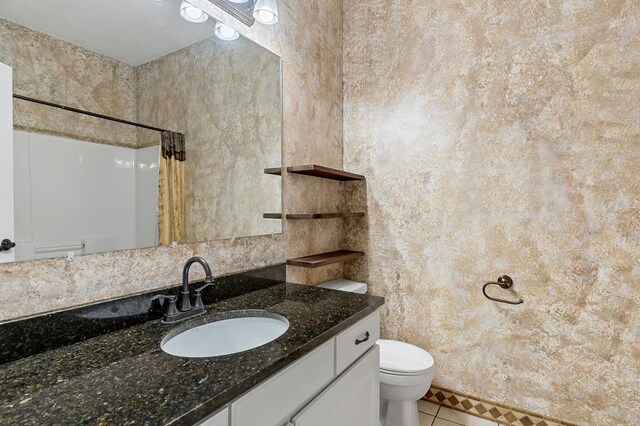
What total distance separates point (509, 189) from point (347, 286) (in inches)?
43.4

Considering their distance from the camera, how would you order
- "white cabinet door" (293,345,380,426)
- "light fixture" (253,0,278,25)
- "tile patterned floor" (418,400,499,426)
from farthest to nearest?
"tile patterned floor" (418,400,499,426), "light fixture" (253,0,278,25), "white cabinet door" (293,345,380,426)

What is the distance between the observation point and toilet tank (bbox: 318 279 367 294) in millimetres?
2067

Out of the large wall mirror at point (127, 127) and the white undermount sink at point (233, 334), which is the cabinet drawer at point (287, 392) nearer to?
the white undermount sink at point (233, 334)

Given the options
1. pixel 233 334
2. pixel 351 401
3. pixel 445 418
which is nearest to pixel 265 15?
pixel 233 334

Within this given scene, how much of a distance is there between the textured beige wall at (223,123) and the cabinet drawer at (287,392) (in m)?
0.69

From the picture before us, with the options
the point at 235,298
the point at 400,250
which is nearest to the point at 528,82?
the point at 400,250

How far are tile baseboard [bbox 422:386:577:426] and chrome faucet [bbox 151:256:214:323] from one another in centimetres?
159

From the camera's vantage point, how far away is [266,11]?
61.6 inches

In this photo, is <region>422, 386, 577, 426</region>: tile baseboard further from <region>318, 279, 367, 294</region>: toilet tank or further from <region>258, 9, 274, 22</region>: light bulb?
<region>258, 9, 274, 22</region>: light bulb

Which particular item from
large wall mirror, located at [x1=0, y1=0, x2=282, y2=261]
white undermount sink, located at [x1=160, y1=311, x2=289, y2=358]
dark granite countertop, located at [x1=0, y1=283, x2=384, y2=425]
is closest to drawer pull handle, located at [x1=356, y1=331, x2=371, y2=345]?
dark granite countertop, located at [x1=0, y1=283, x2=384, y2=425]

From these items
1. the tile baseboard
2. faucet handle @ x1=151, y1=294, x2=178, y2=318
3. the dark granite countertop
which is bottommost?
the tile baseboard

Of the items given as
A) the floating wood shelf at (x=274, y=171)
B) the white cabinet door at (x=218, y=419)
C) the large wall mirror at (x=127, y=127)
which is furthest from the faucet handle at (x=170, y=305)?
the floating wood shelf at (x=274, y=171)

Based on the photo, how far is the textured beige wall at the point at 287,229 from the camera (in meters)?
0.93

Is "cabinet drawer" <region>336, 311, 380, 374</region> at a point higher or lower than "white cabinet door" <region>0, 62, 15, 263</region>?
lower
